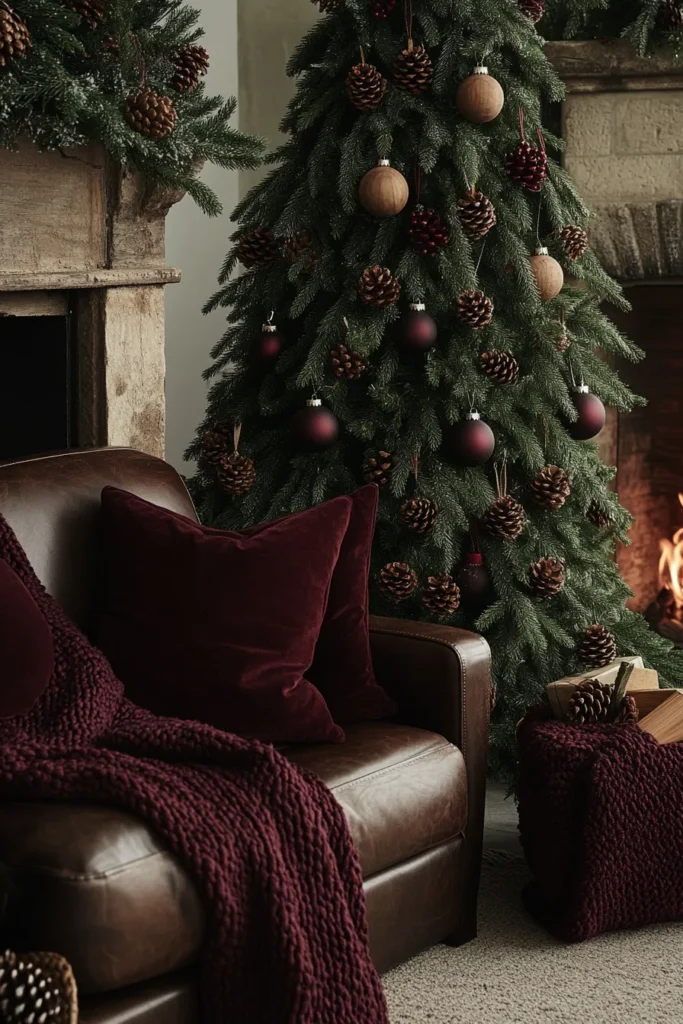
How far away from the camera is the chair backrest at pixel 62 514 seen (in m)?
2.19

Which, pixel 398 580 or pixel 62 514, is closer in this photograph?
pixel 62 514

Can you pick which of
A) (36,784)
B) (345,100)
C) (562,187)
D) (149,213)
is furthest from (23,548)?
(562,187)

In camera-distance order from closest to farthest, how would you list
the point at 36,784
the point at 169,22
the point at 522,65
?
1. the point at 36,784
2. the point at 169,22
3. the point at 522,65

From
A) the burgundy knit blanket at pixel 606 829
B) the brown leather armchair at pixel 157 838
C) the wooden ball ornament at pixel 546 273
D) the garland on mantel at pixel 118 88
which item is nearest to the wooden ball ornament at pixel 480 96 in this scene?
the wooden ball ornament at pixel 546 273

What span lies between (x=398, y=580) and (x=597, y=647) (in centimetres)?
50

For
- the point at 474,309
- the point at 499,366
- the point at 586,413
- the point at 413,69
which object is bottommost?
the point at 586,413

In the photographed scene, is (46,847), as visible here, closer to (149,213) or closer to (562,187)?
(149,213)

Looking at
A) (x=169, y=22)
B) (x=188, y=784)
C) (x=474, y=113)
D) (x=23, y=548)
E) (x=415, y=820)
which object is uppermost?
(x=169, y=22)

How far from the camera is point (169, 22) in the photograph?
2.77 meters

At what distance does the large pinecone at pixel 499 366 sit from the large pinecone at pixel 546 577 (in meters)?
0.43

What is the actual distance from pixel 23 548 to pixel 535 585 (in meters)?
1.26

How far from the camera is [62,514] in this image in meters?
2.25

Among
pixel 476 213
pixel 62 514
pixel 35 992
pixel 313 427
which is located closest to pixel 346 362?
pixel 313 427

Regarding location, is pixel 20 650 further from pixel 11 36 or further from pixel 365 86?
pixel 365 86
